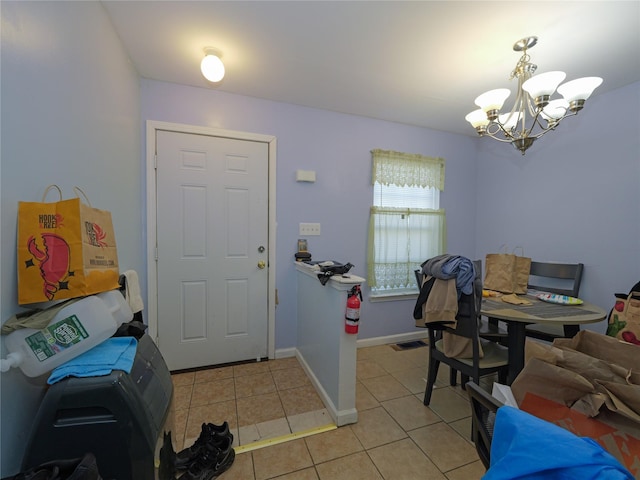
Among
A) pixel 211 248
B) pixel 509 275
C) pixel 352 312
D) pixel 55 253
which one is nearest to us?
pixel 55 253

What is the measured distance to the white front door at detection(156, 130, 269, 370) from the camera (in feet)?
7.55

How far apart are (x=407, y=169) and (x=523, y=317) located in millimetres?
1964

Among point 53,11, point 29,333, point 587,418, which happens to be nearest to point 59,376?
point 29,333

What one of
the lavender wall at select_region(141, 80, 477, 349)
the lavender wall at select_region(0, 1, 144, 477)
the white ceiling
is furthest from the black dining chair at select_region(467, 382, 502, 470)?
the lavender wall at select_region(141, 80, 477, 349)

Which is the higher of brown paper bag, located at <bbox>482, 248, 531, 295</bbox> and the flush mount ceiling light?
the flush mount ceiling light

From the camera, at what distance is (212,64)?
1.83 metres

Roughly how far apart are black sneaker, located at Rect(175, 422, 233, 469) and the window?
1.89 metres

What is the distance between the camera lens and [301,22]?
1.61 m

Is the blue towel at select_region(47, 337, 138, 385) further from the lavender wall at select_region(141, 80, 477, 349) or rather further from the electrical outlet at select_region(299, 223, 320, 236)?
the electrical outlet at select_region(299, 223, 320, 236)

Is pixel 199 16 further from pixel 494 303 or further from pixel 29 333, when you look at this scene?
pixel 494 303

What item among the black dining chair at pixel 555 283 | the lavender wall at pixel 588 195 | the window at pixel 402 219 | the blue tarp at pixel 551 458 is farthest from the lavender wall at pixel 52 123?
the lavender wall at pixel 588 195

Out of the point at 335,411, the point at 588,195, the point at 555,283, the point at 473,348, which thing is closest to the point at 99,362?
the point at 335,411

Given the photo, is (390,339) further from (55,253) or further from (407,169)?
(55,253)

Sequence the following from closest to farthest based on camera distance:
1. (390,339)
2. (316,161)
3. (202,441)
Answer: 1. (202,441)
2. (316,161)
3. (390,339)
